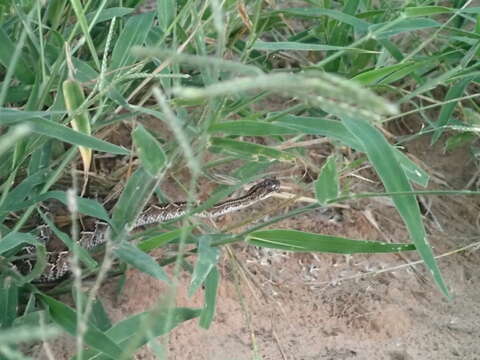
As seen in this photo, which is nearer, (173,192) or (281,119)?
(281,119)

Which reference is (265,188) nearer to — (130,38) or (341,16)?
(341,16)

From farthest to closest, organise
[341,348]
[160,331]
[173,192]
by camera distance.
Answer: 1. [173,192]
2. [341,348]
3. [160,331]

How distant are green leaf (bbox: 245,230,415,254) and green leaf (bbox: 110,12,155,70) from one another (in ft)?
1.97

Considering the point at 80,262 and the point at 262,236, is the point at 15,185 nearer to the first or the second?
the point at 80,262

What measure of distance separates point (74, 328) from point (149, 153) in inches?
21.2

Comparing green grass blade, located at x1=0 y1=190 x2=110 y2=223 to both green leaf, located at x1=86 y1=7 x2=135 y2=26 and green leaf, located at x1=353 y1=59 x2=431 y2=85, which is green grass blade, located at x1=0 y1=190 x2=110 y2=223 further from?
green leaf, located at x1=353 y1=59 x2=431 y2=85

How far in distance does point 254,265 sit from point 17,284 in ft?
2.73

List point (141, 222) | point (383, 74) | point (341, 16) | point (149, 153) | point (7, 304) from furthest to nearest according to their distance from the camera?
point (141, 222)
point (341, 16)
point (383, 74)
point (7, 304)
point (149, 153)

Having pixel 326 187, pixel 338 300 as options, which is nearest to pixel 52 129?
pixel 326 187

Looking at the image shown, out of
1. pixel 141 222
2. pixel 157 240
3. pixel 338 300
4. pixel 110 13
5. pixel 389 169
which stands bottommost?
pixel 338 300

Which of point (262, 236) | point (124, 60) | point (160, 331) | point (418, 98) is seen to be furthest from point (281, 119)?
point (418, 98)

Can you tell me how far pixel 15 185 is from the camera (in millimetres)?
2164

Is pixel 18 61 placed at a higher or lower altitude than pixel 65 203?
higher

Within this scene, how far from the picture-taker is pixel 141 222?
8.20 feet
